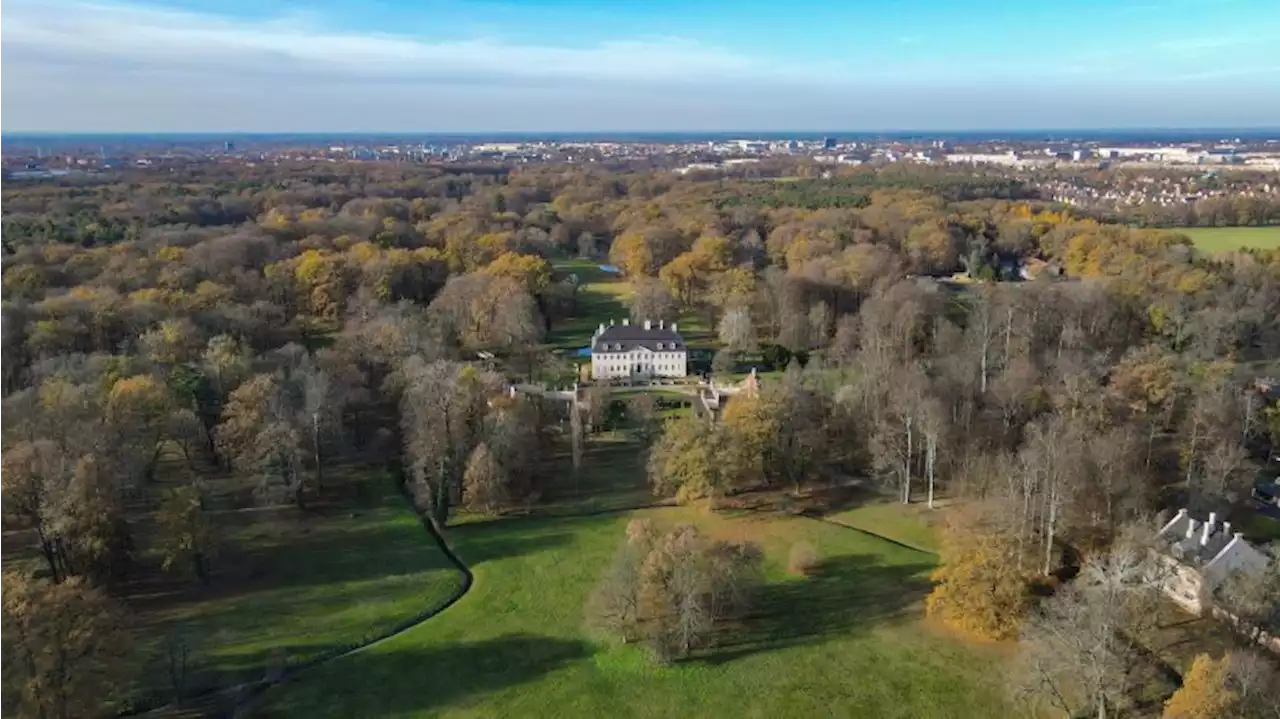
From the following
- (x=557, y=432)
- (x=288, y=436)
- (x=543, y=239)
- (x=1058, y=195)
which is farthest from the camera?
(x=1058, y=195)

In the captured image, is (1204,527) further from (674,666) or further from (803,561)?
(674,666)

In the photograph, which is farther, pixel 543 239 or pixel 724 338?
pixel 543 239

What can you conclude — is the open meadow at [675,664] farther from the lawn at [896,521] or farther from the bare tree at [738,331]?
the bare tree at [738,331]

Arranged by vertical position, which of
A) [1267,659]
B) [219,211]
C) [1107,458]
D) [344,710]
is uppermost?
[219,211]

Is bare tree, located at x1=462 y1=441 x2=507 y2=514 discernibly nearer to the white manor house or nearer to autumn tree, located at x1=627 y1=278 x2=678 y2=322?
the white manor house

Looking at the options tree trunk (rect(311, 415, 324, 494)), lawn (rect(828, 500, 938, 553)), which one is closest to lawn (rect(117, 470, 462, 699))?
tree trunk (rect(311, 415, 324, 494))

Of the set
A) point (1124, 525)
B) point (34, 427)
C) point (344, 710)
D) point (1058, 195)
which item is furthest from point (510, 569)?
point (1058, 195)

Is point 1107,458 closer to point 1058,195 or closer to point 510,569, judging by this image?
point 510,569
